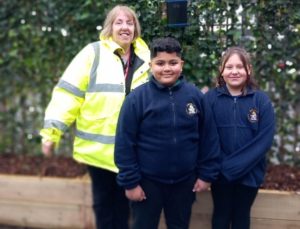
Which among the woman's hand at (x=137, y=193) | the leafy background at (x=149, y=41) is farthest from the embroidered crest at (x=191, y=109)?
the leafy background at (x=149, y=41)

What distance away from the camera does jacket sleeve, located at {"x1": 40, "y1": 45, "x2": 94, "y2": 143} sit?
3121 mm

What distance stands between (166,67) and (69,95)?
0.71 m

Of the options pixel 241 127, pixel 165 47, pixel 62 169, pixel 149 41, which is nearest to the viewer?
pixel 165 47

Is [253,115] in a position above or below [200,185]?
above

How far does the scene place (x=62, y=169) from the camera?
15.2 feet

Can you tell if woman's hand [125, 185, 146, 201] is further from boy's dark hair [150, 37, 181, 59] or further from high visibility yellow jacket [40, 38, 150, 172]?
boy's dark hair [150, 37, 181, 59]

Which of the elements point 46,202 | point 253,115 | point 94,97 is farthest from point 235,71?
point 46,202

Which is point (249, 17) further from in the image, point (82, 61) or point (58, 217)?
point (58, 217)

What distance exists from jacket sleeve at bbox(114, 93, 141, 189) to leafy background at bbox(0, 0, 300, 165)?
36.1 inches

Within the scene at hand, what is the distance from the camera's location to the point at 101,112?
10.4 ft

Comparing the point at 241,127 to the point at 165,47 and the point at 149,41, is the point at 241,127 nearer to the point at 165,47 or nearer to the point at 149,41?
the point at 165,47

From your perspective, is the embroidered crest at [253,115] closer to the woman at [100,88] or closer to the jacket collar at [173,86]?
the jacket collar at [173,86]

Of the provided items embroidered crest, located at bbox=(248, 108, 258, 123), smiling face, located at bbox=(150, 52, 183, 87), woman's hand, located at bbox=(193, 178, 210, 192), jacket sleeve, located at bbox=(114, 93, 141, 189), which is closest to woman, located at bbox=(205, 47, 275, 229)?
embroidered crest, located at bbox=(248, 108, 258, 123)

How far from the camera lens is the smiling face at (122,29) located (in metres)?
3.15
